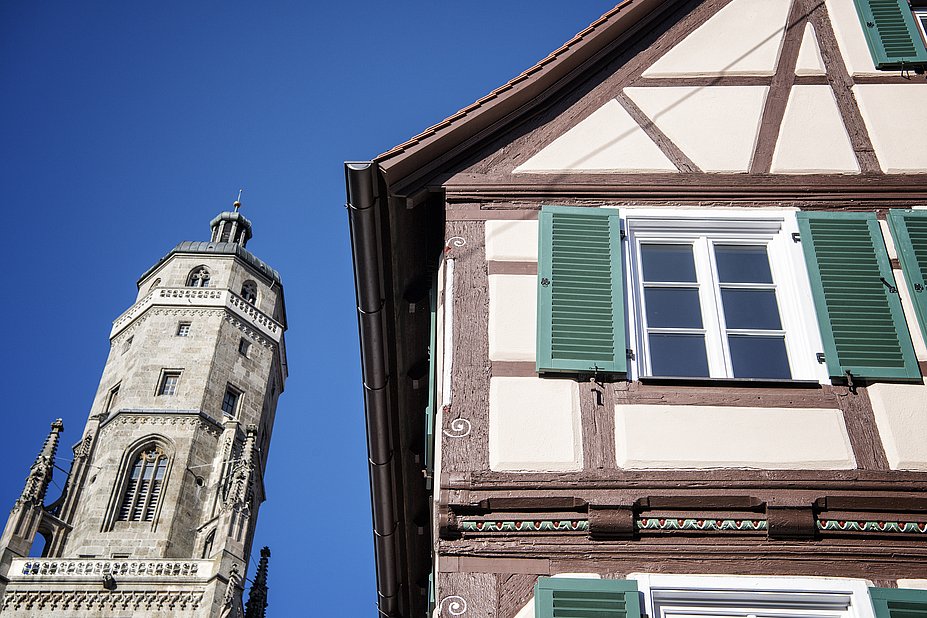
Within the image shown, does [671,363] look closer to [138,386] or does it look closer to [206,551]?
[206,551]

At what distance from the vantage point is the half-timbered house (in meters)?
6.55

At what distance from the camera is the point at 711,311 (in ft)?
25.1

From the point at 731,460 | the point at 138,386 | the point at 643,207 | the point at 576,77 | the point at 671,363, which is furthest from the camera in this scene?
the point at 138,386

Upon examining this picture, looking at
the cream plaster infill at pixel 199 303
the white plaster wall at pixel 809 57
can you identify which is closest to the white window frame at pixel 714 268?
the white plaster wall at pixel 809 57

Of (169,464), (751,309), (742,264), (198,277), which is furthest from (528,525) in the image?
(198,277)

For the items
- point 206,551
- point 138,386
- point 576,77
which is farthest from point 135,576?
point 576,77

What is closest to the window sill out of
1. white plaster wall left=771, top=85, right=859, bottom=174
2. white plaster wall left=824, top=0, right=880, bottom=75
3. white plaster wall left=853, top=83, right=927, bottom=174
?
white plaster wall left=771, top=85, right=859, bottom=174

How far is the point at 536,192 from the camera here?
851cm

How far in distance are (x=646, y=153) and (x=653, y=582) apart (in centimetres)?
346

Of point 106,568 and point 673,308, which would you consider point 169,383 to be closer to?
point 106,568

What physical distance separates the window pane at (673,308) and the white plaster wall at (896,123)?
195cm

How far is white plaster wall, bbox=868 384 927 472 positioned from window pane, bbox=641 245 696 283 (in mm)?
1378

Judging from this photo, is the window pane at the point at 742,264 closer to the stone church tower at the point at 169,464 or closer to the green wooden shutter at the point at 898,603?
the green wooden shutter at the point at 898,603

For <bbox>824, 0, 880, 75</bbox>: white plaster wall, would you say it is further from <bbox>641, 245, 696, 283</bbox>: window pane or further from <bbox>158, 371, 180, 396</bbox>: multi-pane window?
<bbox>158, 371, 180, 396</bbox>: multi-pane window
